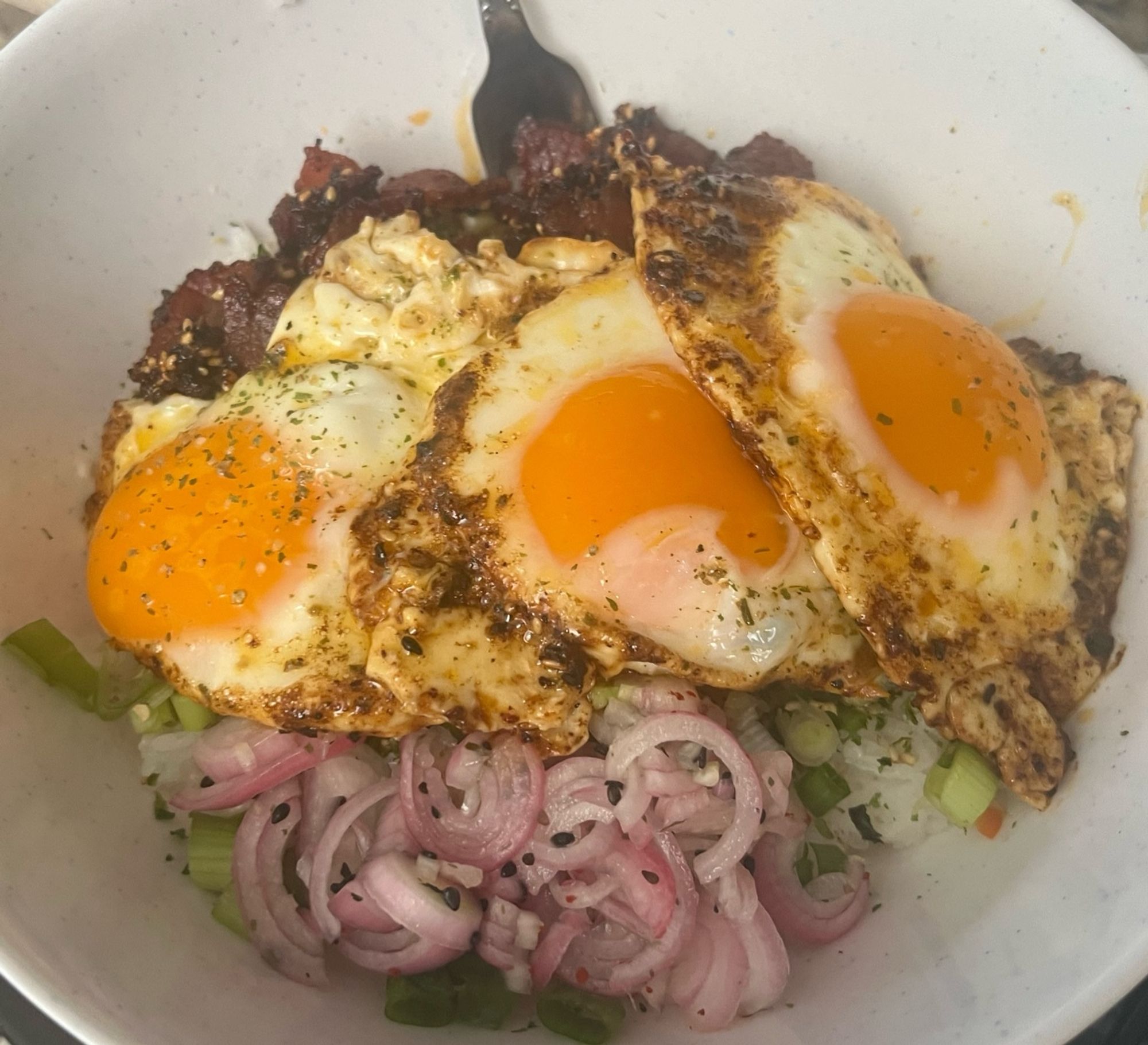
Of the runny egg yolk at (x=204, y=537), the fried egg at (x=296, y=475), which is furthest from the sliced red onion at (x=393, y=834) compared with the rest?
the runny egg yolk at (x=204, y=537)

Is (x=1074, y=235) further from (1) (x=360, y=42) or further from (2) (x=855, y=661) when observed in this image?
(1) (x=360, y=42)

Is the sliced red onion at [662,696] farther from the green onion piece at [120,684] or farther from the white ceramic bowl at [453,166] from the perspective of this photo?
the green onion piece at [120,684]

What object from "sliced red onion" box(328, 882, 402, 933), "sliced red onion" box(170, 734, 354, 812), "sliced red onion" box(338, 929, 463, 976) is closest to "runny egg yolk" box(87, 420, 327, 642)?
"sliced red onion" box(170, 734, 354, 812)

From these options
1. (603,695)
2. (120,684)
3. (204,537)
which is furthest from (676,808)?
(120,684)

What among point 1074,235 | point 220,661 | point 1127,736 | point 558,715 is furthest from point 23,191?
point 1127,736

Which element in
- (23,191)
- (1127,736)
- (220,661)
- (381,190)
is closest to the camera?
(1127,736)

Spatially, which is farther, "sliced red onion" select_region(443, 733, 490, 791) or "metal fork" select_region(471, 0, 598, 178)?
"metal fork" select_region(471, 0, 598, 178)

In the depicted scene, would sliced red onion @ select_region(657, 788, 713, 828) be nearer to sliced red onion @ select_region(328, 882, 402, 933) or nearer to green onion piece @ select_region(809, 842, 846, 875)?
green onion piece @ select_region(809, 842, 846, 875)
